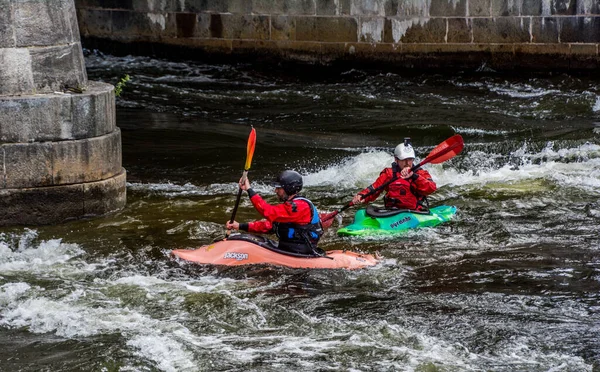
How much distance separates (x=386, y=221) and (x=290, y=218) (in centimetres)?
162

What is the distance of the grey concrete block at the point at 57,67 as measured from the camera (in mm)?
9047

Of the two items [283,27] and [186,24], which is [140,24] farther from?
[283,27]

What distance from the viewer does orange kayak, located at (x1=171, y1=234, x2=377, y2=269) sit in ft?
25.8

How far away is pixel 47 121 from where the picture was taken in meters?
9.09

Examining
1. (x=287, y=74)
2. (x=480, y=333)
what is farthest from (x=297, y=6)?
(x=480, y=333)

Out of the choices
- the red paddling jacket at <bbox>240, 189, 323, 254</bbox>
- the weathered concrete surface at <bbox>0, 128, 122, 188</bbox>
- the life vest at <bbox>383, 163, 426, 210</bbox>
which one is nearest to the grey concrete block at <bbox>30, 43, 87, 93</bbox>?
the weathered concrete surface at <bbox>0, 128, 122, 188</bbox>

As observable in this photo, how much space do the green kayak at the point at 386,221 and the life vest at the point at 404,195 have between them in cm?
21

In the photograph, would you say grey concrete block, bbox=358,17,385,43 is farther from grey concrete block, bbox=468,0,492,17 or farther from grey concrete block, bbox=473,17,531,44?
grey concrete block, bbox=473,17,531,44

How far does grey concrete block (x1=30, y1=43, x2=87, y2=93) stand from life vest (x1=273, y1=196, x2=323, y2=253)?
2755 mm

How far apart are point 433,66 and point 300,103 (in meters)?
2.82

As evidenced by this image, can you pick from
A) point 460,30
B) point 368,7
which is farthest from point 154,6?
point 460,30

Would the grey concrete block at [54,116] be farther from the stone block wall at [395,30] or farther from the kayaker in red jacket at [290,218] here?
the stone block wall at [395,30]

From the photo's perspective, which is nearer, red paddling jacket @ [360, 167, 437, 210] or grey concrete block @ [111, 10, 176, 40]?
A: red paddling jacket @ [360, 167, 437, 210]

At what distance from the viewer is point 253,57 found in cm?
1847
